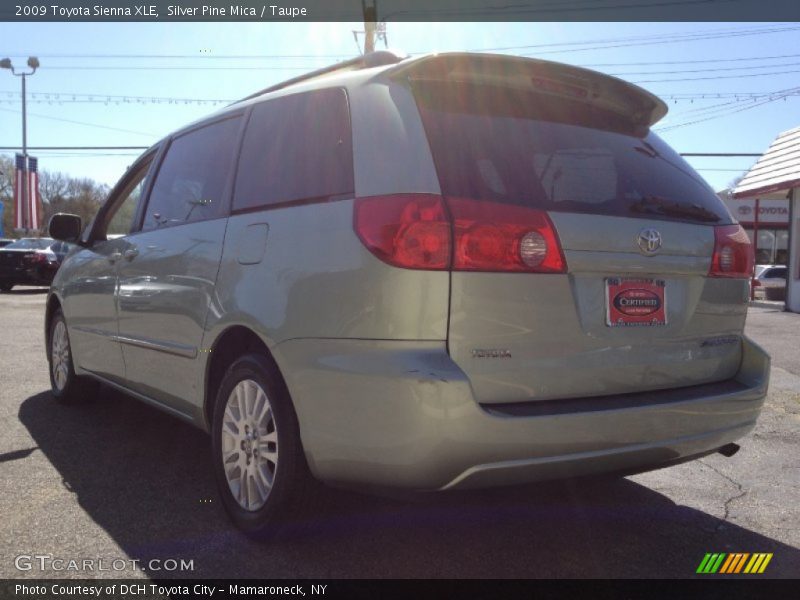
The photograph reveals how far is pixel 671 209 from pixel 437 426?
1.33m

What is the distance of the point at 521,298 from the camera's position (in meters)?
2.49

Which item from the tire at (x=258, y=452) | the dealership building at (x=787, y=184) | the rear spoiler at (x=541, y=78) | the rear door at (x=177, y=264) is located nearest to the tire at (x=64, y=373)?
the rear door at (x=177, y=264)

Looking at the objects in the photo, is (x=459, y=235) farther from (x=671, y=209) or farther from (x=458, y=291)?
(x=671, y=209)

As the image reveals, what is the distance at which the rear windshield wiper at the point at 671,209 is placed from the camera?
2.85 metres

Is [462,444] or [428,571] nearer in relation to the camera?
Answer: [462,444]

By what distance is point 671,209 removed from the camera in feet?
9.62

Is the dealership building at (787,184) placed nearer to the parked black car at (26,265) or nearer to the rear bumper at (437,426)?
the rear bumper at (437,426)

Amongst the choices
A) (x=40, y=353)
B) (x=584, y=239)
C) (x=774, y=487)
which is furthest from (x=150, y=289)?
(x=40, y=353)

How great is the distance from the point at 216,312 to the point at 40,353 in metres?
6.12

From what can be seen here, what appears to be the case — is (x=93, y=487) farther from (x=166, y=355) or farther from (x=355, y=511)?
(x=355, y=511)

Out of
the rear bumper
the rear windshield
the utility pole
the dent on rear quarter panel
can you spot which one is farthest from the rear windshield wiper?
the utility pole

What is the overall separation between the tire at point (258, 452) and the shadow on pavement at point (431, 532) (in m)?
0.11

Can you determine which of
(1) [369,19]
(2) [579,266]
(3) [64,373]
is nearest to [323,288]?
(2) [579,266]

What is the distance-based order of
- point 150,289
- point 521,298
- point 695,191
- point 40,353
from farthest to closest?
1. point 40,353
2. point 150,289
3. point 695,191
4. point 521,298
